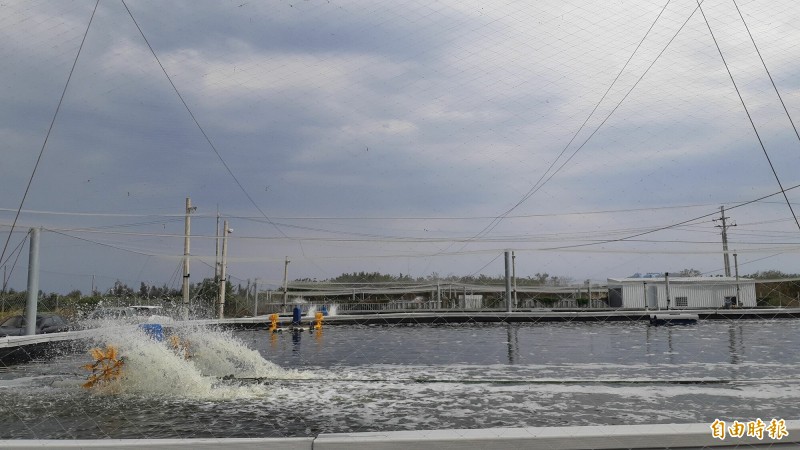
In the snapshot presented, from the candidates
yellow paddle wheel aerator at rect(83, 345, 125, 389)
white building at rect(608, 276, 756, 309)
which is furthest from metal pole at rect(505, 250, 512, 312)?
white building at rect(608, 276, 756, 309)

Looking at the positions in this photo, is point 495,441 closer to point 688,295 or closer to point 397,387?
point 397,387

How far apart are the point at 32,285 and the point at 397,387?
5825 millimetres

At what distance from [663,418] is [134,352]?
4.30 m

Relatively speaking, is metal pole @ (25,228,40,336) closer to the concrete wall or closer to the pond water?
the pond water

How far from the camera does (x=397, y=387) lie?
4.93 m

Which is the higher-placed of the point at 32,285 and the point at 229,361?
the point at 32,285

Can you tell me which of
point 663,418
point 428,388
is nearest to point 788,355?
Result: point 663,418

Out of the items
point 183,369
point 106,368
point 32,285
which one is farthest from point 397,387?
point 32,285

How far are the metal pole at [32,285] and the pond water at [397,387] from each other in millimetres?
822

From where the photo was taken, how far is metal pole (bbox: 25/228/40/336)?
786 cm

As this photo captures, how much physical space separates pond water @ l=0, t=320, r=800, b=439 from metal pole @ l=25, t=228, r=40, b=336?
0.82 meters

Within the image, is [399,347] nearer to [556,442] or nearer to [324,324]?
[324,324]

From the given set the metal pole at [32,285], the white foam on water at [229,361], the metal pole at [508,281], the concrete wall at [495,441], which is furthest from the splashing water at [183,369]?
the metal pole at [508,281]

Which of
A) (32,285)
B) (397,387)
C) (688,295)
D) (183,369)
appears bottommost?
(397,387)
